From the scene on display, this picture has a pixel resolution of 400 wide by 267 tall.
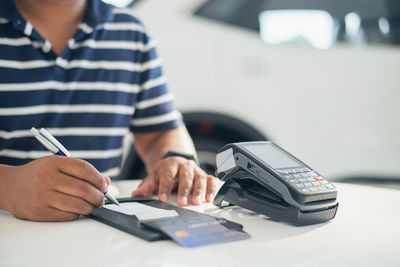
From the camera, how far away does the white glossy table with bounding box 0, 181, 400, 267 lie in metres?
0.68

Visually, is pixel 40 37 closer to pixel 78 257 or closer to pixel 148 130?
pixel 148 130

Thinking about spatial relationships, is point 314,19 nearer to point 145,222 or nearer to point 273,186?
point 273,186

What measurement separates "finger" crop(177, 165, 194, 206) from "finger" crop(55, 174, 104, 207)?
0.66 feet

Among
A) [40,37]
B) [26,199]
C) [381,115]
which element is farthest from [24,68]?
[381,115]

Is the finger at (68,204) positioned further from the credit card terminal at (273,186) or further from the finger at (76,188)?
the credit card terminal at (273,186)

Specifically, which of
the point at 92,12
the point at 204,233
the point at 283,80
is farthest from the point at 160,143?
the point at 283,80

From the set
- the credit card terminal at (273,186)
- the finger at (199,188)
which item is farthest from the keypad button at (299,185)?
the finger at (199,188)

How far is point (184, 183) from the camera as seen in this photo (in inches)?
42.8

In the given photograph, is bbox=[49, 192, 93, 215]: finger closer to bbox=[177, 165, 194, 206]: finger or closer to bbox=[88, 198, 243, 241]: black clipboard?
bbox=[88, 198, 243, 241]: black clipboard

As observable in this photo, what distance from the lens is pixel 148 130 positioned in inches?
61.6

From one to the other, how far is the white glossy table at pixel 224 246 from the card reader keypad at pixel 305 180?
0.21 feet

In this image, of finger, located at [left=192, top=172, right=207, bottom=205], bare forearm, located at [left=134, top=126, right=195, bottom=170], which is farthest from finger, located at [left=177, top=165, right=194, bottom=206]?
bare forearm, located at [left=134, top=126, right=195, bottom=170]

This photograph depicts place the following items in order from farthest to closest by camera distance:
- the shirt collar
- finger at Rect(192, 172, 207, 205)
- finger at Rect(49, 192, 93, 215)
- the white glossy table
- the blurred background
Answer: the blurred background < the shirt collar < finger at Rect(192, 172, 207, 205) < finger at Rect(49, 192, 93, 215) < the white glossy table

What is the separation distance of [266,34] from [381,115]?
0.65 m
